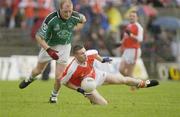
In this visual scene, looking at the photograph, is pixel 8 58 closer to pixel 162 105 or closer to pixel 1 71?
pixel 1 71

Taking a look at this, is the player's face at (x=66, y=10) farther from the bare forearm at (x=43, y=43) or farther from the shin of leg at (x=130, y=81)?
the shin of leg at (x=130, y=81)

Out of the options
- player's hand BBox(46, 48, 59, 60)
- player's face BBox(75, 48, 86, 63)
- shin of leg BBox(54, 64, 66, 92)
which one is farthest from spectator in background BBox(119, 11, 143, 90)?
player's face BBox(75, 48, 86, 63)

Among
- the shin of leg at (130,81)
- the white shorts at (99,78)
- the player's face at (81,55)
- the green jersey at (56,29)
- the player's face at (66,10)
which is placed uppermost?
the player's face at (66,10)

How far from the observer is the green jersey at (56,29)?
16.6m

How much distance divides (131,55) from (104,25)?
761 centimetres

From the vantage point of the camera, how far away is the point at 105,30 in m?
32.4

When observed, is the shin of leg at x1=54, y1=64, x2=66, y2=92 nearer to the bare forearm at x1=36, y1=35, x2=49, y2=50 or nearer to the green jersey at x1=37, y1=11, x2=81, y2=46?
the green jersey at x1=37, y1=11, x2=81, y2=46

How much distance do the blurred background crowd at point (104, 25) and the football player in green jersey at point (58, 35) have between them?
13339 millimetres

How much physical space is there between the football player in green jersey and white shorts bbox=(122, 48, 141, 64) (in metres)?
7.28

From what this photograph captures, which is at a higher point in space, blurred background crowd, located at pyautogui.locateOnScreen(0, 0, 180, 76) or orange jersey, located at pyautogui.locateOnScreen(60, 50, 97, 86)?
orange jersey, located at pyautogui.locateOnScreen(60, 50, 97, 86)

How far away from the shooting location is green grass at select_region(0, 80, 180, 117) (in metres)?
14.1

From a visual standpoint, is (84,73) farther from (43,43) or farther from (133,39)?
(133,39)

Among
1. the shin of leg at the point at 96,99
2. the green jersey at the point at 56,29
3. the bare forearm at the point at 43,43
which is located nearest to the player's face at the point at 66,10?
the green jersey at the point at 56,29

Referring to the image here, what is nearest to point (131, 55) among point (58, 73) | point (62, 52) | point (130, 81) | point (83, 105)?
point (62, 52)
